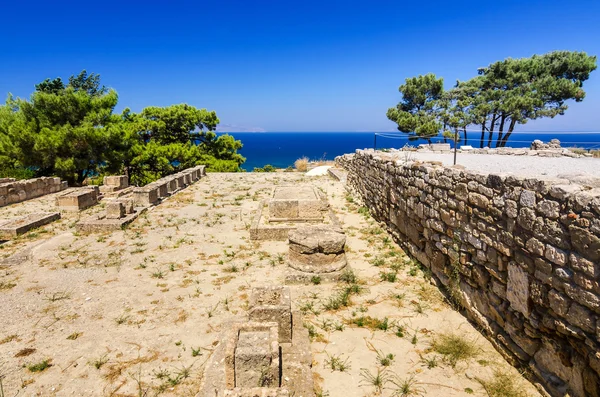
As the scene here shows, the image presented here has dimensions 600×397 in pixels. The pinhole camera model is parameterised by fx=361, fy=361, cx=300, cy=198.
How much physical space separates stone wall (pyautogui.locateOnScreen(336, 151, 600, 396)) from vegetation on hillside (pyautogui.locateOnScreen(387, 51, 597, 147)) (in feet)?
51.8

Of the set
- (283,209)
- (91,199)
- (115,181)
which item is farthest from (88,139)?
(283,209)

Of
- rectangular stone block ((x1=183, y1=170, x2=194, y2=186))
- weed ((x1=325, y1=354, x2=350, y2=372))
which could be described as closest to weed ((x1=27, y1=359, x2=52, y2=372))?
weed ((x1=325, y1=354, x2=350, y2=372))

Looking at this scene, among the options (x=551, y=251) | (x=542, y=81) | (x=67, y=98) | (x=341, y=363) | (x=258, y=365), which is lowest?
(x=341, y=363)

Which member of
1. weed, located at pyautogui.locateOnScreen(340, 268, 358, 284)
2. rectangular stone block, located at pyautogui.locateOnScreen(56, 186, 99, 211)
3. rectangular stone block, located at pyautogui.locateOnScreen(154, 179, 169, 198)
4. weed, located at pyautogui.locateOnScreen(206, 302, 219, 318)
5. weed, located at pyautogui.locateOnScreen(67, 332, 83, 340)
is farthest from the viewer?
rectangular stone block, located at pyautogui.locateOnScreen(154, 179, 169, 198)

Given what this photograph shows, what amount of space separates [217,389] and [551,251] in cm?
355

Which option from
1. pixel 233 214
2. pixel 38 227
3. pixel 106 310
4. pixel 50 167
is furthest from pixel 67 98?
pixel 106 310

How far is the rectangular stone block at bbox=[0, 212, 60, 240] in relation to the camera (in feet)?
29.0

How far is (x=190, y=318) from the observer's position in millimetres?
5160

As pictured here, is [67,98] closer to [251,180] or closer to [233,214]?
[251,180]

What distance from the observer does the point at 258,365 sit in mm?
3424

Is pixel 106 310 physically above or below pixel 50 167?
below

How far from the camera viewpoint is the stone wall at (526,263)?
3131 mm

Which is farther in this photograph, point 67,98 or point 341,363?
point 67,98

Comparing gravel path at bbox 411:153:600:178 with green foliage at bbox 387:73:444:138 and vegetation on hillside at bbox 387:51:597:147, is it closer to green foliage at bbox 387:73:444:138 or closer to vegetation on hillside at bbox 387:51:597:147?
vegetation on hillside at bbox 387:51:597:147
